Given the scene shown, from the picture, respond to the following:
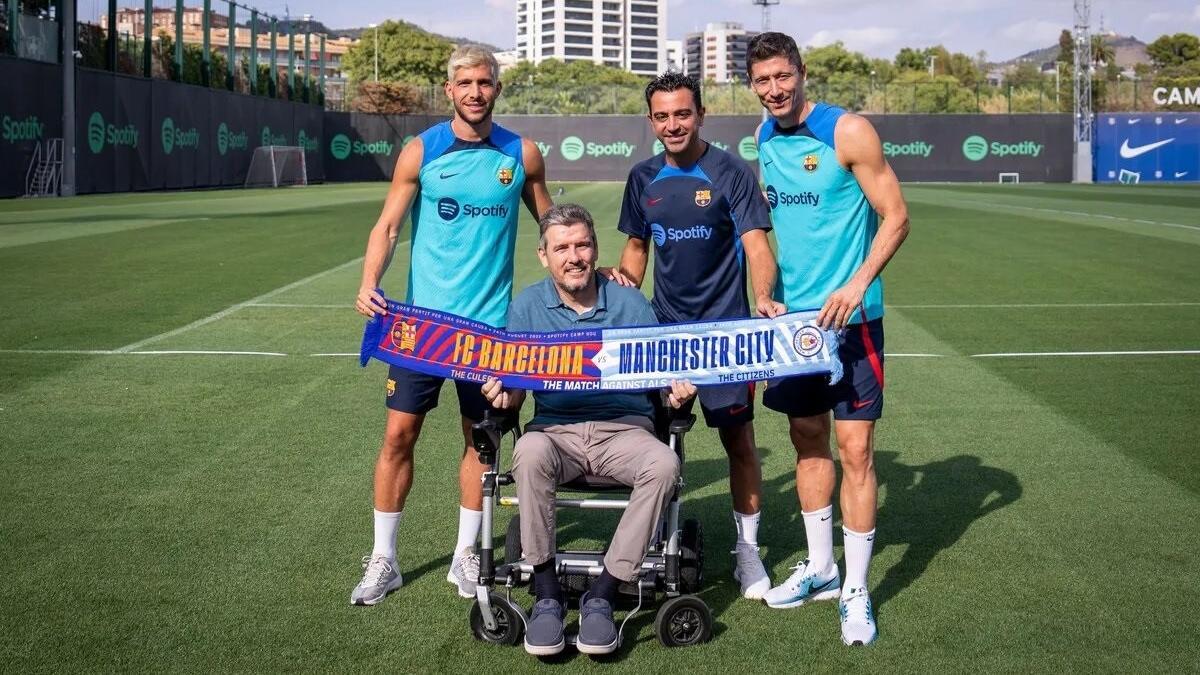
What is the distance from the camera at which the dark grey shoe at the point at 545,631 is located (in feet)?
14.5

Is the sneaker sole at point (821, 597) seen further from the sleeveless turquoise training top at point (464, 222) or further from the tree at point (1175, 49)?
the tree at point (1175, 49)

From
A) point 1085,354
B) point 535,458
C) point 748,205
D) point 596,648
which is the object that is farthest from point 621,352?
point 1085,354

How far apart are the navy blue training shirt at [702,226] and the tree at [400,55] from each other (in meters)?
124

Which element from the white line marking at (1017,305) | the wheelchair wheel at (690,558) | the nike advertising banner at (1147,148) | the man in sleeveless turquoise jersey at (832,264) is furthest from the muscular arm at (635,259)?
the nike advertising banner at (1147,148)

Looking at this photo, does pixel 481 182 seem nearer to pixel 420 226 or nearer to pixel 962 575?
pixel 420 226

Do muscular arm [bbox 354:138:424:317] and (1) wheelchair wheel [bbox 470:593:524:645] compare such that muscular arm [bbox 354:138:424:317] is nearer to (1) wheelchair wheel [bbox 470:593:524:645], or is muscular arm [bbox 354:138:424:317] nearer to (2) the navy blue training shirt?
(2) the navy blue training shirt

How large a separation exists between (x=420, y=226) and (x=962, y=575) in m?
2.54

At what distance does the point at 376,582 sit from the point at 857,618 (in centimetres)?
177

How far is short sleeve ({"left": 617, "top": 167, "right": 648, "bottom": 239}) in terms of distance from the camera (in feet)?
17.5

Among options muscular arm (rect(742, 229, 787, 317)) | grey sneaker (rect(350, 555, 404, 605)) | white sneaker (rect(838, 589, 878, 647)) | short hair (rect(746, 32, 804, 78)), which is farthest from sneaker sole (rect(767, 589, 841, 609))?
short hair (rect(746, 32, 804, 78))

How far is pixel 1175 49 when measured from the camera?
123 metres

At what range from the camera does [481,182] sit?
17.0ft

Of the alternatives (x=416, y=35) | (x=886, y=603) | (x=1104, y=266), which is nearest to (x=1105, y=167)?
(x=1104, y=266)

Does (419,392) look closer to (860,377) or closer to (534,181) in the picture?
(534,181)
